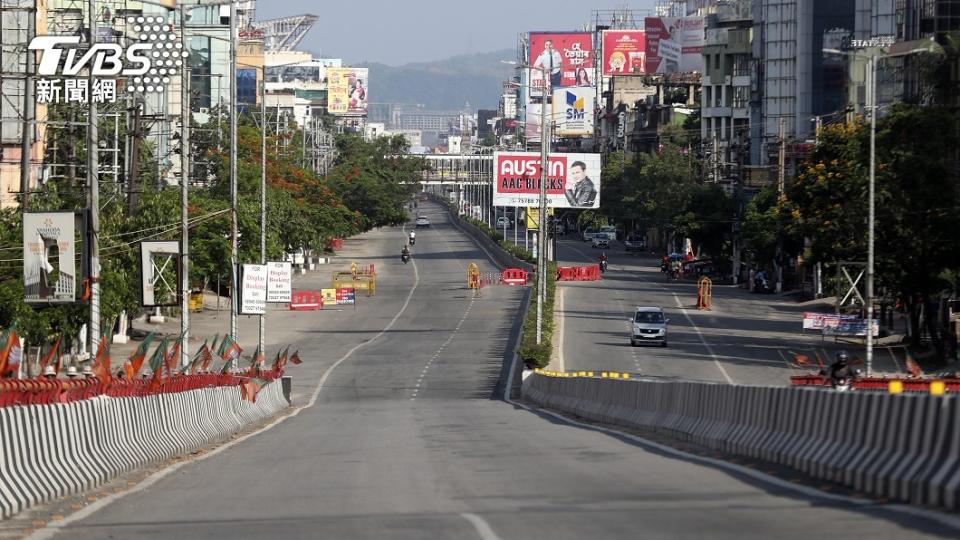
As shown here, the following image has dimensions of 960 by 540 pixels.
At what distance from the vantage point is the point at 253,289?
49.2 metres

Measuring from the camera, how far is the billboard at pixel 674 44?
18462 centimetres

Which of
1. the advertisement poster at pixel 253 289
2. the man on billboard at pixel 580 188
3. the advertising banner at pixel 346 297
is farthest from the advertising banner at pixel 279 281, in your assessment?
the advertising banner at pixel 346 297

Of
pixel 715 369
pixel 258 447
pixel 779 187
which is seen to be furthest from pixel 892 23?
pixel 258 447

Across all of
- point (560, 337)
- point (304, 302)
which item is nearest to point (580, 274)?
point (304, 302)

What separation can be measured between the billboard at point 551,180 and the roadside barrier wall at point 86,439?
57.9 meters

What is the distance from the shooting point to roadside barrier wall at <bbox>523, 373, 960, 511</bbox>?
13117 millimetres

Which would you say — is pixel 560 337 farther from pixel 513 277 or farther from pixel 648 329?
pixel 513 277

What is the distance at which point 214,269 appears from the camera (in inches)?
2931

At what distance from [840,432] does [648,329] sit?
165ft

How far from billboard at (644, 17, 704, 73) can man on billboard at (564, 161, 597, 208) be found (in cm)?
9289

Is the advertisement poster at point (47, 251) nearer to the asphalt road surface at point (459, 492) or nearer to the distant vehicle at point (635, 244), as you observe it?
the asphalt road surface at point (459, 492)

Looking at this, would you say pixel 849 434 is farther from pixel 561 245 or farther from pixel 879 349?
pixel 561 245

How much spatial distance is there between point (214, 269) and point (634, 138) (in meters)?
127

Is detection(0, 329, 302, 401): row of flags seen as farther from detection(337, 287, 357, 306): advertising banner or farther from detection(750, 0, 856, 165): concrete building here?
detection(750, 0, 856, 165): concrete building
